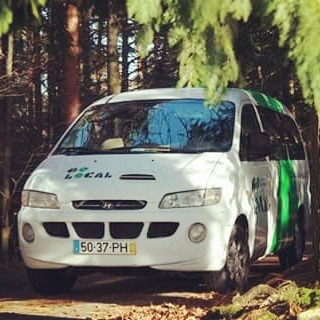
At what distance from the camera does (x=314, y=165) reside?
7.00 metres

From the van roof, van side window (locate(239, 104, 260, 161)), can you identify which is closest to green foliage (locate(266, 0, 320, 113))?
van side window (locate(239, 104, 260, 161))

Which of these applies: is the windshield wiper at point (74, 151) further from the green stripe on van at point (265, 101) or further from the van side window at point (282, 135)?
the van side window at point (282, 135)

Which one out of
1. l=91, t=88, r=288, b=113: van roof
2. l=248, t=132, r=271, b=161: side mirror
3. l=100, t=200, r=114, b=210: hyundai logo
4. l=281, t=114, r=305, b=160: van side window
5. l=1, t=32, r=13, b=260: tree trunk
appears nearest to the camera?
l=100, t=200, r=114, b=210: hyundai logo

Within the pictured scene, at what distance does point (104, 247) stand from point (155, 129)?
1587 mm

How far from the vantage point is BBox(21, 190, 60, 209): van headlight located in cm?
832

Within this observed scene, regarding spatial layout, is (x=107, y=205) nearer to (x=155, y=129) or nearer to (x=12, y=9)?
(x=155, y=129)

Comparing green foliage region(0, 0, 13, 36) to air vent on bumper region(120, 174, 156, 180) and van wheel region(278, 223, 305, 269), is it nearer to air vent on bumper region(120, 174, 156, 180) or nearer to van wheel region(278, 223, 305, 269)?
air vent on bumper region(120, 174, 156, 180)

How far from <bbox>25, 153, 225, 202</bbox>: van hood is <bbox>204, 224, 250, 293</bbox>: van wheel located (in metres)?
0.69

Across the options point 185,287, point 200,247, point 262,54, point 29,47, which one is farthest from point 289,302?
point 29,47

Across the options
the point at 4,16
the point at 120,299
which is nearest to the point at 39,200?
the point at 120,299

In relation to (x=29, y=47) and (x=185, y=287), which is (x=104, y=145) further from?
(x=29, y=47)

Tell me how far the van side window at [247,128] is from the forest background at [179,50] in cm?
47

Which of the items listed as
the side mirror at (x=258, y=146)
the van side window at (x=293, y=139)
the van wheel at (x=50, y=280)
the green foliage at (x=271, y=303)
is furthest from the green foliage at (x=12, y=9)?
the van side window at (x=293, y=139)

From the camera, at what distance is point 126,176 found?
324 inches
